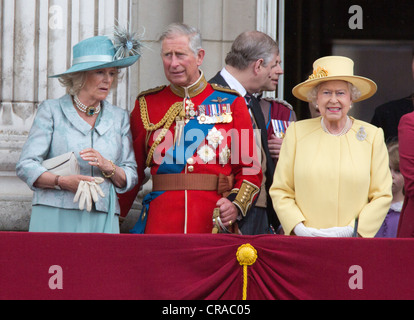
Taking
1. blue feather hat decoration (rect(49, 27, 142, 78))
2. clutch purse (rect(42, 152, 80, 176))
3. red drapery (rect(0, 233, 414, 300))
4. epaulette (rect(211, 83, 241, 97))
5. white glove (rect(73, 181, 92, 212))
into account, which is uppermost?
blue feather hat decoration (rect(49, 27, 142, 78))

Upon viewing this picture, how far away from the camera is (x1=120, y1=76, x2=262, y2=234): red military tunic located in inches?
219

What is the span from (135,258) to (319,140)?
1.17 m

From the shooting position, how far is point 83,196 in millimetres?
5230

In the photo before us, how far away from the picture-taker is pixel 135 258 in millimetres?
4777

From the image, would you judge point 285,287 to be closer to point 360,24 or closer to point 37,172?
point 37,172

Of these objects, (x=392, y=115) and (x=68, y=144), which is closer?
(x=68, y=144)

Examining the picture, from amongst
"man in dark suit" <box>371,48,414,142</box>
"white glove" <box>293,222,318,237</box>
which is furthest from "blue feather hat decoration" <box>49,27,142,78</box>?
"man in dark suit" <box>371,48,414,142</box>

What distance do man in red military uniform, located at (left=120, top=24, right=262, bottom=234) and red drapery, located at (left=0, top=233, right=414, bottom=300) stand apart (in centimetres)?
69

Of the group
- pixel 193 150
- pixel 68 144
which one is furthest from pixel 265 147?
pixel 68 144

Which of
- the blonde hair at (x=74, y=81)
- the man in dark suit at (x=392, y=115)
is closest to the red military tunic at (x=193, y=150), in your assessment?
the blonde hair at (x=74, y=81)

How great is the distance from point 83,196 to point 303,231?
3.50 ft

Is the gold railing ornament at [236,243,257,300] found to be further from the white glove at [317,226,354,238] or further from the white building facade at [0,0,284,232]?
the white building facade at [0,0,284,232]

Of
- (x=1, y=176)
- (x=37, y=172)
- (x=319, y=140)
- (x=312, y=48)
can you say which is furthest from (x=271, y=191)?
(x=312, y=48)

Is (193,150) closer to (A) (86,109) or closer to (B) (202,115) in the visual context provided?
(B) (202,115)
